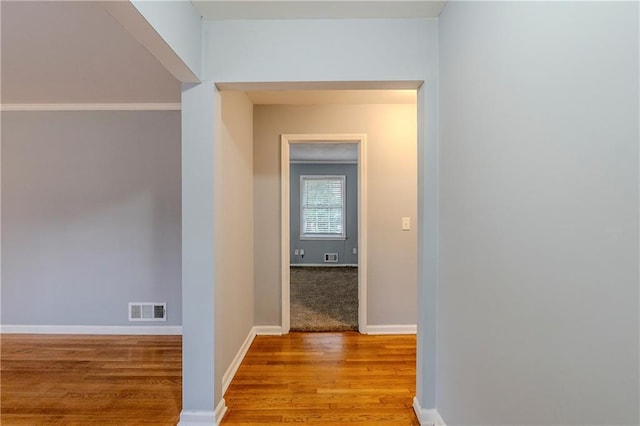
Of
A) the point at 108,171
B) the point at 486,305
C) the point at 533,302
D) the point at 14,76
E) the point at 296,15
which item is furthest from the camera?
the point at 108,171

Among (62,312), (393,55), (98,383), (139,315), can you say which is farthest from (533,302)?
(62,312)

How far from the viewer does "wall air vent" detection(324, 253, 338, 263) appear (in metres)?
7.16

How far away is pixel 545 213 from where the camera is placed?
951 mm

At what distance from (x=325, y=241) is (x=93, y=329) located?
15.5 ft

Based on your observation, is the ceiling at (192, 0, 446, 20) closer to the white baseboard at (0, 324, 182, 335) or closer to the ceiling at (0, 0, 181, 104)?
the ceiling at (0, 0, 181, 104)

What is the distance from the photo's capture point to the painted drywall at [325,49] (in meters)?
1.77

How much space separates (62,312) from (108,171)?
1463mm

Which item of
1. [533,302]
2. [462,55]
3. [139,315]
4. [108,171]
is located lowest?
[139,315]

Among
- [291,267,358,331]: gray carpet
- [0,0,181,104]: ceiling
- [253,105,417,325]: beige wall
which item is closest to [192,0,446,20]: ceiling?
[0,0,181,104]: ceiling

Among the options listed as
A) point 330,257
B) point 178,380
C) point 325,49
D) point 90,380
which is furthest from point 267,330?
point 330,257

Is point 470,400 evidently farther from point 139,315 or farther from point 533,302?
point 139,315

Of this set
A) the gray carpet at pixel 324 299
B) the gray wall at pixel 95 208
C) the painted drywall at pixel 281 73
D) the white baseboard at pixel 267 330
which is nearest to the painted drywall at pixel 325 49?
the painted drywall at pixel 281 73

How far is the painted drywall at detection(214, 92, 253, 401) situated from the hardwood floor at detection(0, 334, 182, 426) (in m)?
0.52

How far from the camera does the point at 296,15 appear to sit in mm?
1732
